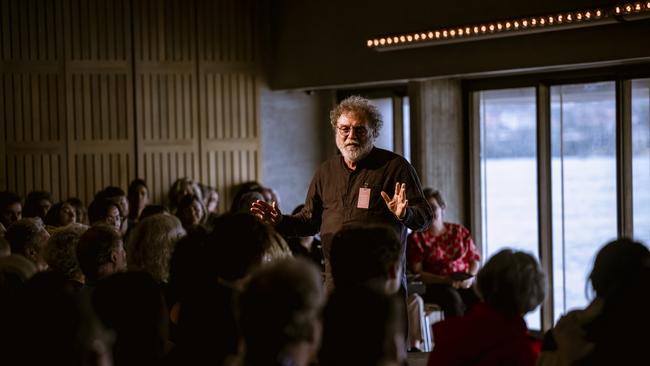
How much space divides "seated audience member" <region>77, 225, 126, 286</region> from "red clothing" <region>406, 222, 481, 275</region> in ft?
12.6

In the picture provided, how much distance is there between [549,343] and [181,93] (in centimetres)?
747

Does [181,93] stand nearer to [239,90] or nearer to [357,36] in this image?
[239,90]

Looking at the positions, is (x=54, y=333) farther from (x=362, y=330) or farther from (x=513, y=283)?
(x=513, y=283)

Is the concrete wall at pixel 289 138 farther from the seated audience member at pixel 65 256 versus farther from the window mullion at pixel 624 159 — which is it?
the seated audience member at pixel 65 256

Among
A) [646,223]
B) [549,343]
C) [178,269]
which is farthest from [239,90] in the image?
[549,343]

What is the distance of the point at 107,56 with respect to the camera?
9.62 metres

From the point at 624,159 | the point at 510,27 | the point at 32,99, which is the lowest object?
the point at 624,159

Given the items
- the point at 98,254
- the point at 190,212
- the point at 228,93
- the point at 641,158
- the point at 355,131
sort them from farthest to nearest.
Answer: the point at 228,93 < the point at 190,212 < the point at 641,158 < the point at 355,131 < the point at 98,254

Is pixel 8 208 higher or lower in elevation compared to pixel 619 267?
higher

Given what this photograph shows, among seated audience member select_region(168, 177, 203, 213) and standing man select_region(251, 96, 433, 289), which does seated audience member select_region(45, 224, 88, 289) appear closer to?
standing man select_region(251, 96, 433, 289)

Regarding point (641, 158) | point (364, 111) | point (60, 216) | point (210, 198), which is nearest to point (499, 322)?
point (364, 111)

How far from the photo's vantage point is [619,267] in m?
3.01

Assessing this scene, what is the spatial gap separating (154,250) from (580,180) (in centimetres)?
451

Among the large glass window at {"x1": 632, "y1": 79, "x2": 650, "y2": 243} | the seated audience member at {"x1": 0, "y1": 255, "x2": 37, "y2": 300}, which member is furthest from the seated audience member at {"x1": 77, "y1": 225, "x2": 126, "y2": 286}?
the large glass window at {"x1": 632, "y1": 79, "x2": 650, "y2": 243}
